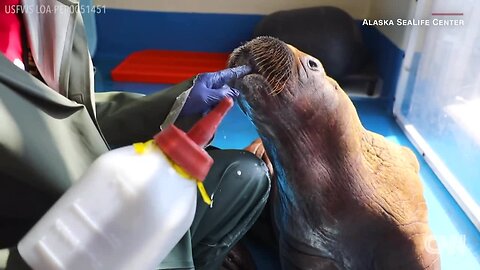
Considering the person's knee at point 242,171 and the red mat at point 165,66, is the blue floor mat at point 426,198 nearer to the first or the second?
the red mat at point 165,66

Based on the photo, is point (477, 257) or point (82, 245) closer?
point (82, 245)

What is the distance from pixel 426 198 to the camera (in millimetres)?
1549

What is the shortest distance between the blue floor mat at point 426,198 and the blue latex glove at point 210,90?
0.57 m

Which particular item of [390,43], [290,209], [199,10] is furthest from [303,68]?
[199,10]

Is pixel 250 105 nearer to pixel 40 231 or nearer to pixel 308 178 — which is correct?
pixel 308 178

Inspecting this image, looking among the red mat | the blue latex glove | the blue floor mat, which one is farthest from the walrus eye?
the red mat

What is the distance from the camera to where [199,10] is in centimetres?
255

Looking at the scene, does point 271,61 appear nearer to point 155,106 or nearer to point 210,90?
point 210,90

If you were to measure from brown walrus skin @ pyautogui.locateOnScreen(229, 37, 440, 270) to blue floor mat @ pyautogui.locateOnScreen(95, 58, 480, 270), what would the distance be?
0.34 meters

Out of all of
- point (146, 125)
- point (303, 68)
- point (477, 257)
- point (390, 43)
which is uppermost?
point (303, 68)

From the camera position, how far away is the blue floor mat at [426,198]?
A: 131 cm

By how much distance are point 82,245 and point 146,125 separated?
0.44 meters

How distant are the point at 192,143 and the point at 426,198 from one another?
1250mm

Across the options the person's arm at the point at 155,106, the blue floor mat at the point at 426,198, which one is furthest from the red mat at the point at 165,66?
the person's arm at the point at 155,106
